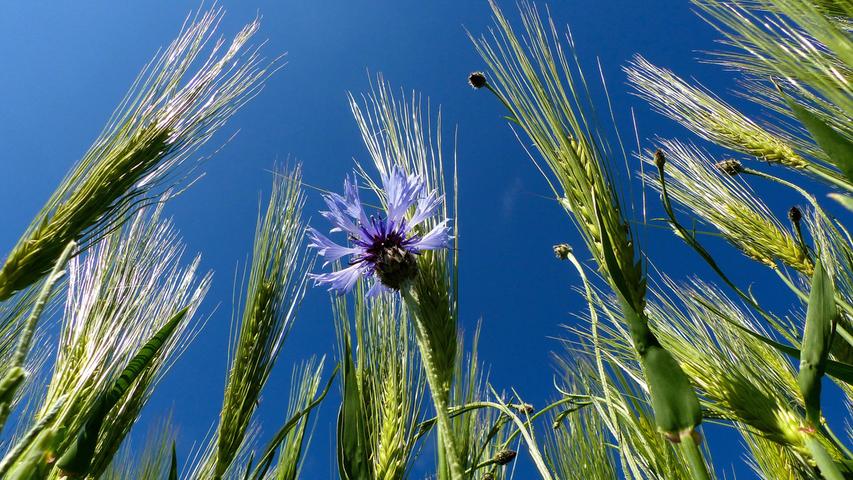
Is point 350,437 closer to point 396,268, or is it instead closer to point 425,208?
point 396,268

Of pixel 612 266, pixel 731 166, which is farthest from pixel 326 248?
pixel 731 166

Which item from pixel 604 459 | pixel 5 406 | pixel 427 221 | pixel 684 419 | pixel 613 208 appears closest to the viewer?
pixel 5 406

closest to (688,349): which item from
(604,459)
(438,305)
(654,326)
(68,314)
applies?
(654,326)

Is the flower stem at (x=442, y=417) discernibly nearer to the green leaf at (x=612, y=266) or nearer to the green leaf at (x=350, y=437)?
the green leaf at (x=350, y=437)

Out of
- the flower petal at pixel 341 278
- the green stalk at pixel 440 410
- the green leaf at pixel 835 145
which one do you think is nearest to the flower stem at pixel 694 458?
the green stalk at pixel 440 410

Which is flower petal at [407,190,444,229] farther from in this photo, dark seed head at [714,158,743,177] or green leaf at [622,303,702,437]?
dark seed head at [714,158,743,177]

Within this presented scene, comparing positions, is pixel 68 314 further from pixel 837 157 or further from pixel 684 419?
pixel 837 157
